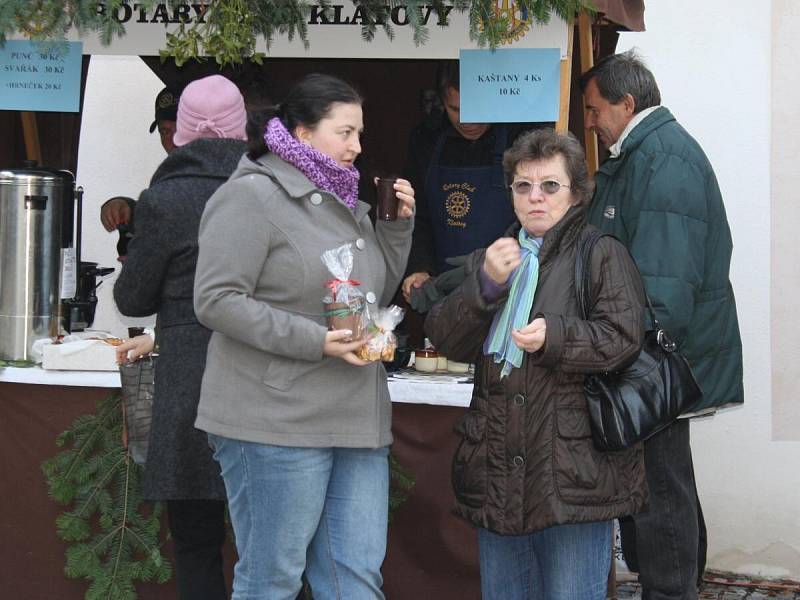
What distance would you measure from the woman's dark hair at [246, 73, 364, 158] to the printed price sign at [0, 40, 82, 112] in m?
1.52

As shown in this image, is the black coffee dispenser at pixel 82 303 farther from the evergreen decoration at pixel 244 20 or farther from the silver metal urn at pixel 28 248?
the evergreen decoration at pixel 244 20

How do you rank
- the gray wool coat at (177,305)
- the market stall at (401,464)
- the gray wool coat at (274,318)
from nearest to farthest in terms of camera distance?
the gray wool coat at (274,318) < the gray wool coat at (177,305) < the market stall at (401,464)

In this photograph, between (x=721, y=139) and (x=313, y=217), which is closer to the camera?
(x=313, y=217)

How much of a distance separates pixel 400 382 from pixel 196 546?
0.94 meters

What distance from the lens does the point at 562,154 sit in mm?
2893

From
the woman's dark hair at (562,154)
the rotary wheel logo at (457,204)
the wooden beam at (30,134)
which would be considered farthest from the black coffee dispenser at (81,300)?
the woman's dark hair at (562,154)

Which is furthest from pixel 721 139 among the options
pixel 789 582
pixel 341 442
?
pixel 341 442

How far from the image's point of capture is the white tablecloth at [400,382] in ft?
12.7

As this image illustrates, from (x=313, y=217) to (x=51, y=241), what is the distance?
1.75m

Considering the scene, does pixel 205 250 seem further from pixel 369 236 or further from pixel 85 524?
pixel 85 524

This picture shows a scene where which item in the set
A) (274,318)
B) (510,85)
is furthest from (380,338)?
(510,85)

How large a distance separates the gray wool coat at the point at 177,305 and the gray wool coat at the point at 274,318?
341 millimetres

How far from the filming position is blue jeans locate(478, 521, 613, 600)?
111 inches

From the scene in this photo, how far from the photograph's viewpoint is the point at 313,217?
2814mm
